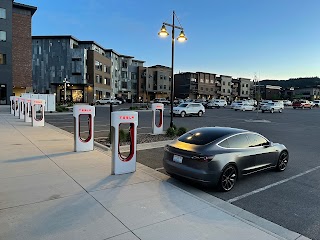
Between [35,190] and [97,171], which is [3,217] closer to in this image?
[35,190]

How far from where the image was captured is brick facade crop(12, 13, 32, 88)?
49.1 meters

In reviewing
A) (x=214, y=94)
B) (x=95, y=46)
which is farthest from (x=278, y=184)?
(x=214, y=94)

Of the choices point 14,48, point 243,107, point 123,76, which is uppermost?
point 14,48

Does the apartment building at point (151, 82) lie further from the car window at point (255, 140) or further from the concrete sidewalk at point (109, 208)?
the concrete sidewalk at point (109, 208)

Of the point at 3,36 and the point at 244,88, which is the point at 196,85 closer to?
the point at 244,88

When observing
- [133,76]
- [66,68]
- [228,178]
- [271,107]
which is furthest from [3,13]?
[228,178]

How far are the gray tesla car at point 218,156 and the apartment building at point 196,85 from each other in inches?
3565

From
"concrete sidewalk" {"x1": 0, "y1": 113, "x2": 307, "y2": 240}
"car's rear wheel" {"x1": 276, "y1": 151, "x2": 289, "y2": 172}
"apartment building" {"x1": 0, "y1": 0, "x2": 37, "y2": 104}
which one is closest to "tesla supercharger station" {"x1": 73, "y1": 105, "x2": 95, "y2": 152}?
"concrete sidewalk" {"x1": 0, "y1": 113, "x2": 307, "y2": 240}

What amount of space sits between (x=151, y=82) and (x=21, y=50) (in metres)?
47.5

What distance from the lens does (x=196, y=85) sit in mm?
98188

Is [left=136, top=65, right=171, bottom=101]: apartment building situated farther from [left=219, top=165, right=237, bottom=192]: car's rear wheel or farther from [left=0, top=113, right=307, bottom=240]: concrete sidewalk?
[left=219, top=165, right=237, bottom=192]: car's rear wheel

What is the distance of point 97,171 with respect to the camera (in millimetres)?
7461

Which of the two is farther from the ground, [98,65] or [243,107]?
[98,65]

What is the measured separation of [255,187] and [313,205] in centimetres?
137
